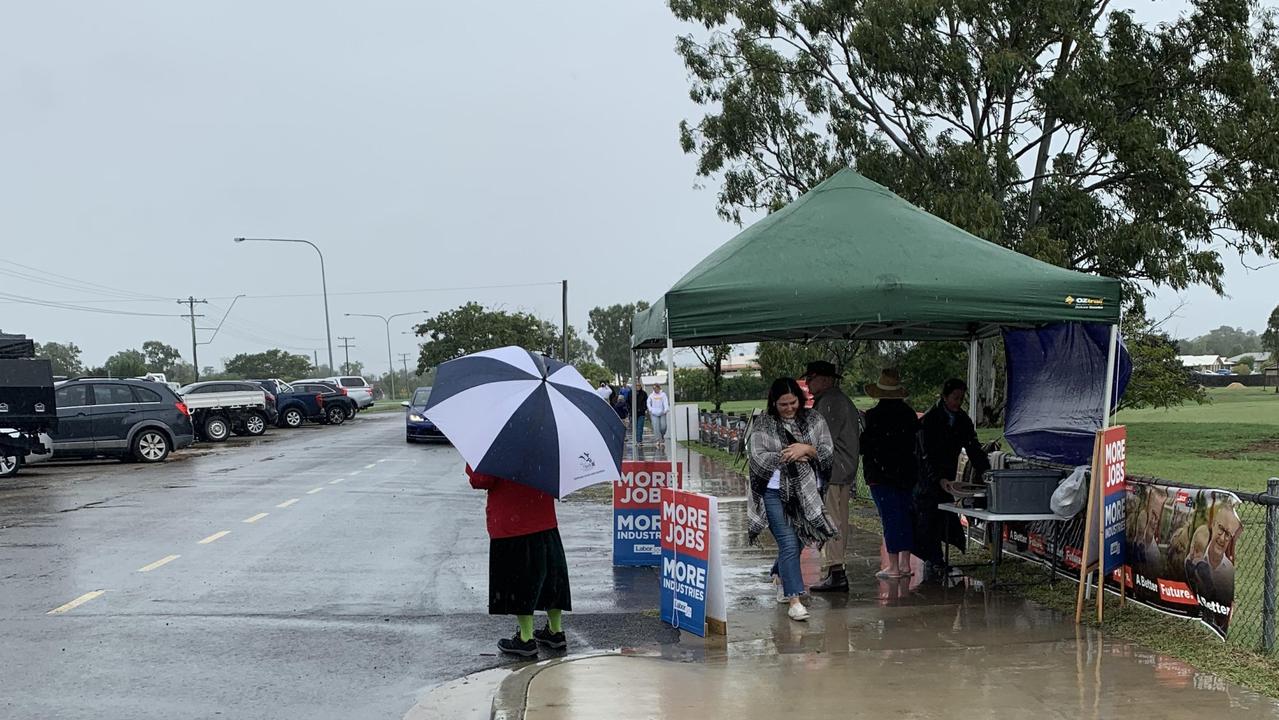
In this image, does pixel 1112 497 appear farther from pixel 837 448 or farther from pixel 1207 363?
pixel 1207 363

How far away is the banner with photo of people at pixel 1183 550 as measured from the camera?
6703mm

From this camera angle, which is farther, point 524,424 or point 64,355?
point 64,355

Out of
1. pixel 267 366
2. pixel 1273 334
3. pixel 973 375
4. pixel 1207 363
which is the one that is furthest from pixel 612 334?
pixel 973 375

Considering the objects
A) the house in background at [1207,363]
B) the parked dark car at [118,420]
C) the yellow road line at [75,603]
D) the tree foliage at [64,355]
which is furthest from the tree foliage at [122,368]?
the house in background at [1207,363]

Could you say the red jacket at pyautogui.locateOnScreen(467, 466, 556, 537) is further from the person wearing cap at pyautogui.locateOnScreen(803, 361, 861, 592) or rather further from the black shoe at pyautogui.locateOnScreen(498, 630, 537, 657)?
the person wearing cap at pyautogui.locateOnScreen(803, 361, 861, 592)

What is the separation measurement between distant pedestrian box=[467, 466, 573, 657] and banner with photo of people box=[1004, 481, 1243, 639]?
153 inches

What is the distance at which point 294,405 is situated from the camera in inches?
1683

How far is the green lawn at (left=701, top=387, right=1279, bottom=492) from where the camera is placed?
69.1 feet

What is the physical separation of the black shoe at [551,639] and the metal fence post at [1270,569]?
4.24 m

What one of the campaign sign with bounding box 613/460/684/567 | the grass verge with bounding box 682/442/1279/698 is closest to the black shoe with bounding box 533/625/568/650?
the campaign sign with bounding box 613/460/684/567

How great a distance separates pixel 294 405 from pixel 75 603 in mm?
35097

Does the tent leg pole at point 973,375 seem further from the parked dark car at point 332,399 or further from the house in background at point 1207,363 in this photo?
the house in background at point 1207,363

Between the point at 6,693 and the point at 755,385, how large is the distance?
75783 mm

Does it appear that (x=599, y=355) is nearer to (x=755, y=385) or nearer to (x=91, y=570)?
(x=755, y=385)
